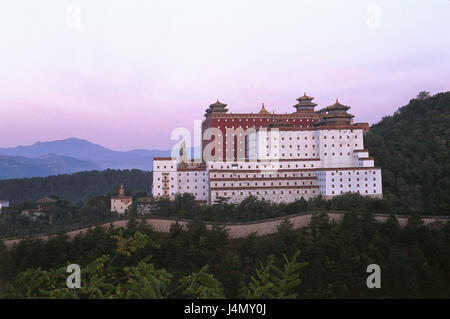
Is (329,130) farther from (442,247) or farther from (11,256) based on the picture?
(11,256)

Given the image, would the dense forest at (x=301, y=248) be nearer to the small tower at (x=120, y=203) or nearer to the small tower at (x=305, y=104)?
the small tower at (x=120, y=203)

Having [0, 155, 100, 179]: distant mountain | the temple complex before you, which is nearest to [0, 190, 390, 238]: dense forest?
the temple complex

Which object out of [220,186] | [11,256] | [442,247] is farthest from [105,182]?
[442,247]

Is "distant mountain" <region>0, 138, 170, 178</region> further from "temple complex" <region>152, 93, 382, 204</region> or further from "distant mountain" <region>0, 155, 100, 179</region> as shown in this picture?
"temple complex" <region>152, 93, 382, 204</region>

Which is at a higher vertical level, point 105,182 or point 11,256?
point 105,182

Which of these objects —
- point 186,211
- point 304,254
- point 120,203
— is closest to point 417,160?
point 304,254

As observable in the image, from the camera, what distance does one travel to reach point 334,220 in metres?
24.5

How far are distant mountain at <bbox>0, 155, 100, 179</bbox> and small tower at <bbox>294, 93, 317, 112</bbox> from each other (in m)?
81.7

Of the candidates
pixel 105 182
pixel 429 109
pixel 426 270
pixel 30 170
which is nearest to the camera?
pixel 426 270

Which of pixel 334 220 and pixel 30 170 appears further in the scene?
pixel 30 170

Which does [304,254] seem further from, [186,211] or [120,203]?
[120,203]

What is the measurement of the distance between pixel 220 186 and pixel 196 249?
1009 cm
